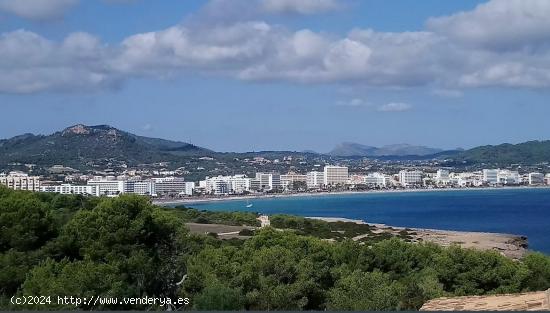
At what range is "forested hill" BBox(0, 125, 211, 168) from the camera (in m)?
166

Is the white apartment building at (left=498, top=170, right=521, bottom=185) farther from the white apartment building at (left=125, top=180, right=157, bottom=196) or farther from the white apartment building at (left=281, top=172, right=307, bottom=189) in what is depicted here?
the white apartment building at (left=125, top=180, right=157, bottom=196)

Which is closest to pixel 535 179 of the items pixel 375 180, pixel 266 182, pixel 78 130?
pixel 375 180

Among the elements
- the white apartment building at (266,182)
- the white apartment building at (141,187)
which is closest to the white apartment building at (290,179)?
the white apartment building at (266,182)

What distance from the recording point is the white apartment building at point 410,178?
170 meters

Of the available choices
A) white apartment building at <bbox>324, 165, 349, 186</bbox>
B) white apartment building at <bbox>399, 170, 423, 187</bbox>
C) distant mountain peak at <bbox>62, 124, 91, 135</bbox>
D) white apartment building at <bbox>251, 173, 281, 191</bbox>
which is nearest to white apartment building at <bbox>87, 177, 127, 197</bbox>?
white apartment building at <bbox>251, 173, 281, 191</bbox>

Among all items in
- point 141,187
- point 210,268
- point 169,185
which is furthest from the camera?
point 169,185

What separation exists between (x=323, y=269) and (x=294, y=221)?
A: 3405 centimetres

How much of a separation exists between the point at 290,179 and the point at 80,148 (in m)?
56.0

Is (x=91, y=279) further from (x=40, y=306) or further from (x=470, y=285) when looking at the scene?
(x=470, y=285)

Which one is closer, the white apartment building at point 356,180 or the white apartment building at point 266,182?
the white apartment building at point 266,182

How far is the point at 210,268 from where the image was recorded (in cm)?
1562

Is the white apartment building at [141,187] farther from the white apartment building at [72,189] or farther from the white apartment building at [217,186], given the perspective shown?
the white apartment building at [217,186]

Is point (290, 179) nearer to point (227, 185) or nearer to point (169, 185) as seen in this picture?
point (227, 185)

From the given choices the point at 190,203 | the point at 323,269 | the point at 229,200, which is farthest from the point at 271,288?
the point at 229,200
